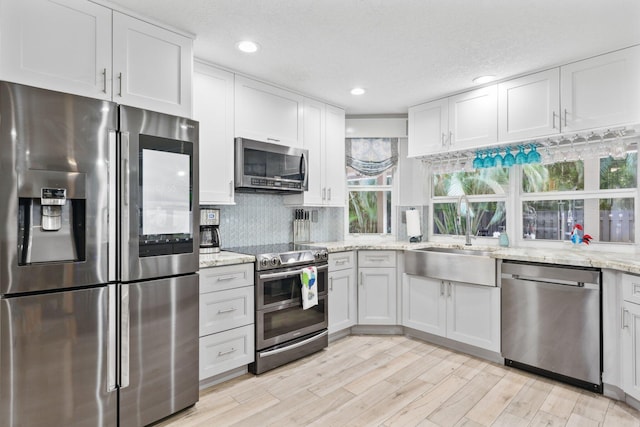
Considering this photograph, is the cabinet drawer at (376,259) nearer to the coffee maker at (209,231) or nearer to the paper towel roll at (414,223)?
the paper towel roll at (414,223)

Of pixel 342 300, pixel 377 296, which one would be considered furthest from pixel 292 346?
pixel 377 296

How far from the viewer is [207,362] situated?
2.45 m

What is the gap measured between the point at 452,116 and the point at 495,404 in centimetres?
249

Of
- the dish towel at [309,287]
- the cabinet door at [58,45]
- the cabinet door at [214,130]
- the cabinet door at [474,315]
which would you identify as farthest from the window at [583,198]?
the cabinet door at [58,45]

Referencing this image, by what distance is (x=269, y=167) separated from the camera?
3113 mm

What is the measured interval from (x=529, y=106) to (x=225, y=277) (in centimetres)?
280

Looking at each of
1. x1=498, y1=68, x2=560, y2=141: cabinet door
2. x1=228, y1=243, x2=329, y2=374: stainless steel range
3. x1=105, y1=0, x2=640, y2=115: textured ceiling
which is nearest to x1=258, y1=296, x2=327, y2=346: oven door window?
x1=228, y1=243, x2=329, y2=374: stainless steel range

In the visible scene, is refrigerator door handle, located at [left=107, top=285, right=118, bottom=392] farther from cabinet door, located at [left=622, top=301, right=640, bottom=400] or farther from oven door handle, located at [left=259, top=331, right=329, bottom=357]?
cabinet door, located at [left=622, top=301, right=640, bottom=400]

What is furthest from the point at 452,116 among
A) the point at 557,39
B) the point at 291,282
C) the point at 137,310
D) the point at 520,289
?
the point at 137,310

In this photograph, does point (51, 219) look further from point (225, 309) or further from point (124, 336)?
point (225, 309)

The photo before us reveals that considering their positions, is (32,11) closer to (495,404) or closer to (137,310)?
(137,310)

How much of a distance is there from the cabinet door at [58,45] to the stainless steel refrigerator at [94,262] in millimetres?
140

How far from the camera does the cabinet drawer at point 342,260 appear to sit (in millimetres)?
3352

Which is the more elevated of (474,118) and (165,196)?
(474,118)
